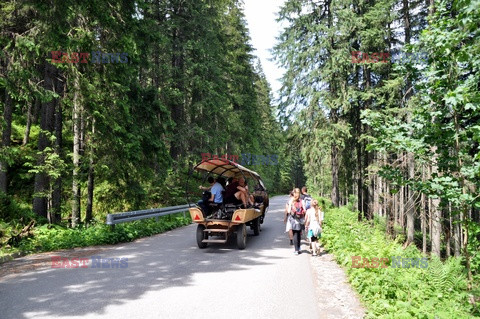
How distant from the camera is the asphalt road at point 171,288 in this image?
15.9 feet

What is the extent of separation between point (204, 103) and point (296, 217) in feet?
46.1

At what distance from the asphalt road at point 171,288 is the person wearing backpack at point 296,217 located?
0.71 metres

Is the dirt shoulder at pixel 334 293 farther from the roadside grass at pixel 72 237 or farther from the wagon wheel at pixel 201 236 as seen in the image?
the roadside grass at pixel 72 237

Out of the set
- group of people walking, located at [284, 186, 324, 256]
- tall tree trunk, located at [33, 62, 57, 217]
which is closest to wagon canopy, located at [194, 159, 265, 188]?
group of people walking, located at [284, 186, 324, 256]

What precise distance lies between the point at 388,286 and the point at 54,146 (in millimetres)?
11698

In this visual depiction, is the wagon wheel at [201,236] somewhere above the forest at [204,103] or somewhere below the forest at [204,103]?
below

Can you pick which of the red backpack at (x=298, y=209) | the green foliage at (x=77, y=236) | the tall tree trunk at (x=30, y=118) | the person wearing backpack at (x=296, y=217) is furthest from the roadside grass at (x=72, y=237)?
the tall tree trunk at (x=30, y=118)

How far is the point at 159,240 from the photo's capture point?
1122 cm

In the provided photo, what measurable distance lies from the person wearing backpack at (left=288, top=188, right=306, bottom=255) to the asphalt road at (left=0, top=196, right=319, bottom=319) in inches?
27.9

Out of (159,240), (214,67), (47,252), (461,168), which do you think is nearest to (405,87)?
(214,67)

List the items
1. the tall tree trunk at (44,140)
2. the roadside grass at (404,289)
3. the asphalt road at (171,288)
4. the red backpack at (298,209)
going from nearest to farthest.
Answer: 1. the roadside grass at (404,289)
2. the asphalt road at (171,288)
3. the red backpack at (298,209)
4. the tall tree trunk at (44,140)

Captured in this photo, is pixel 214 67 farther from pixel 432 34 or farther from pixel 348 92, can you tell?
pixel 432 34

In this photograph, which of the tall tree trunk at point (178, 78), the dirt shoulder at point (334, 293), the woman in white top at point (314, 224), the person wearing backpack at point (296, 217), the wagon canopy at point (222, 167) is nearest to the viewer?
the dirt shoulder at point (334, 293)

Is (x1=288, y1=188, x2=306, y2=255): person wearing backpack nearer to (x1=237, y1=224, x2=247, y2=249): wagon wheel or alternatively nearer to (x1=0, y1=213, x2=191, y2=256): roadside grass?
(x1=237, y1=224, x2=247, y2=249): wagon wheel
